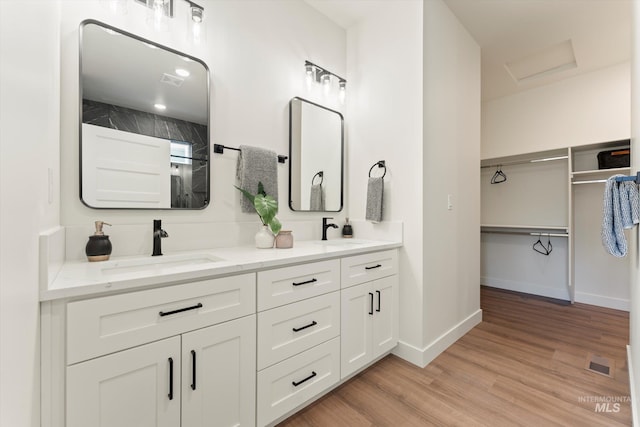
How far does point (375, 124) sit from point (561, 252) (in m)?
2.99

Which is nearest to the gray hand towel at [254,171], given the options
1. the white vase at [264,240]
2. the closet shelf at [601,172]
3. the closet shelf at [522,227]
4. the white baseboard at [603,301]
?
the white vase at [264,240]

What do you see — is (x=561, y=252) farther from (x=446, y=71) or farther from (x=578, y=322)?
(x=446, y=71)

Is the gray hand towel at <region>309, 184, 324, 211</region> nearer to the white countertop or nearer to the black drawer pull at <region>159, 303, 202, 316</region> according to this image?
the white countertop

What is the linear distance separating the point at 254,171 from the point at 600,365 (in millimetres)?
2766

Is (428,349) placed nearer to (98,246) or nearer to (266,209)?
(266,209)

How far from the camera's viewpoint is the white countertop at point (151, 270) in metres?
0.84

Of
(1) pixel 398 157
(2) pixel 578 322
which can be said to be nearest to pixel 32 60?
(1) pixel 398 157

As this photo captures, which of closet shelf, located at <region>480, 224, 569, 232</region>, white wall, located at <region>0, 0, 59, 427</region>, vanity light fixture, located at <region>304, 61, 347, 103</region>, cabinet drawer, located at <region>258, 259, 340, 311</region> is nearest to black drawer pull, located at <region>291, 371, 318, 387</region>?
cabinet drawer, located at <region>258, 259, 340, 311</region>

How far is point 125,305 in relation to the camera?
91 cm

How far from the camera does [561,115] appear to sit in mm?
3270

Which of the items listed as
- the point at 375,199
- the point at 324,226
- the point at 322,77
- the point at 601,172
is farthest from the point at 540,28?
the point at 324,226

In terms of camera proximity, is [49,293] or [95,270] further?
[95,270]

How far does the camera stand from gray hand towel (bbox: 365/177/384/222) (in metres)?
2.13

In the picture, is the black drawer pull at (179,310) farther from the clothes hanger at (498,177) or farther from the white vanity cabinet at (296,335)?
the clothes hanger at (498,177)
